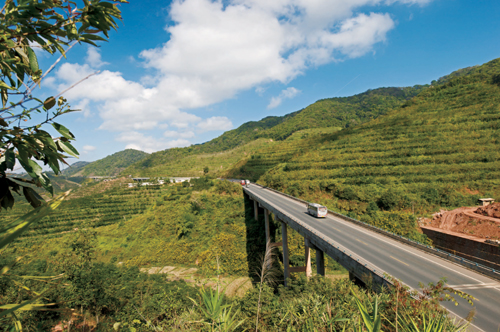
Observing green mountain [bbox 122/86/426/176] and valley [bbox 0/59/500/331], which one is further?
green mountain [bbox 122/86/426/176]

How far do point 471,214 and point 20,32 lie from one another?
37.8m

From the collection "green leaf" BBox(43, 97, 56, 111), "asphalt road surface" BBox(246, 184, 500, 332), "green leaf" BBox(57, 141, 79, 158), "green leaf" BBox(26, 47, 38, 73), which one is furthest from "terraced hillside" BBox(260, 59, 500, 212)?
"green leaf" BBox(26, 47, 38, 73)

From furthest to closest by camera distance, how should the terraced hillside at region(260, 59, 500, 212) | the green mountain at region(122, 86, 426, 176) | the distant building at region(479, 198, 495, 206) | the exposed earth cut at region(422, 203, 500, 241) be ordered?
the green mountain at region(122, 86, 426, 176) → the terraced hillside at region(260, 59, 500, 212) → the distant building at region(479, 198, 495, 206) → the exposed earth cut at region(422, 203, 500, 241)

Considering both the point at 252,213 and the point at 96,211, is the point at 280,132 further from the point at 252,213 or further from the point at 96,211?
the point at 96,211

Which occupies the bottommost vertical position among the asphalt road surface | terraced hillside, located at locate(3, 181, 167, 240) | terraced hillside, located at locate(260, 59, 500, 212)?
terraced hillside, located at locate(3, 181, 167, 240)

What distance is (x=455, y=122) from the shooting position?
169ft

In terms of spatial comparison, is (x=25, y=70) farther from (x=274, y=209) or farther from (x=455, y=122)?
(x=455, y=122)

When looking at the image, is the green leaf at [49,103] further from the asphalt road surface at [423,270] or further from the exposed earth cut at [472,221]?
the exposed earth cut at [472,221]

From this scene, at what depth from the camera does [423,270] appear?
38.9 feet

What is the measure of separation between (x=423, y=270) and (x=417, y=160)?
129ft

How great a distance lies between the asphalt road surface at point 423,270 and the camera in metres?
8.71

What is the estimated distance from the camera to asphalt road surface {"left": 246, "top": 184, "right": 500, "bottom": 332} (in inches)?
343

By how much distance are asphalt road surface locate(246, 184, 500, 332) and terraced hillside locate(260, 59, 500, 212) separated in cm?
1988

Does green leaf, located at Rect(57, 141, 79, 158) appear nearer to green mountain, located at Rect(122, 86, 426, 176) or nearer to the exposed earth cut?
the exposed earth cut
